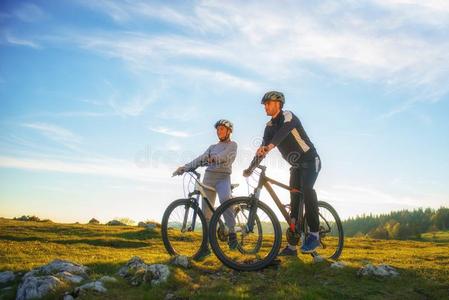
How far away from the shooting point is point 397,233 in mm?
131125

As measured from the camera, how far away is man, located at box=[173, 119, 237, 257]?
11086 millimetres

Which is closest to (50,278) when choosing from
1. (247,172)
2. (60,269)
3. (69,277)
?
(69,277)

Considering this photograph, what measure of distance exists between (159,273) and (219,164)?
3801 mm

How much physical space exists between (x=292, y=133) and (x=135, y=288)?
5.17 metres

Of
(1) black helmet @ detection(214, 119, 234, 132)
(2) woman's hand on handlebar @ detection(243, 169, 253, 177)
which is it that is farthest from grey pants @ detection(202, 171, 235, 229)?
(2) woman's hand on handlebar @ detection(243, 169, 253, 177)

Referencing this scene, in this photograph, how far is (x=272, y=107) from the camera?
32.0ft

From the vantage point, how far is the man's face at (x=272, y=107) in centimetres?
973

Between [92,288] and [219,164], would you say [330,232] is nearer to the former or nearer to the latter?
[219,164]

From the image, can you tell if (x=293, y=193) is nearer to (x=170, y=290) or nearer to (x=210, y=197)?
(x=210, y=197)

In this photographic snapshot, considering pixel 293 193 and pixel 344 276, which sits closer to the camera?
pixel 344 276

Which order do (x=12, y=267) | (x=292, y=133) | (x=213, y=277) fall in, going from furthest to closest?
(x=12, y=267)
(x=292, y=133)
(x=213, y=277)

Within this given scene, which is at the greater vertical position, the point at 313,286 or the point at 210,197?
the point at 210,197

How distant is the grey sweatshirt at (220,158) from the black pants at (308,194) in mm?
2212

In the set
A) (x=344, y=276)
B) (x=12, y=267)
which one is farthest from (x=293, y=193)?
(x=12, y=267)
